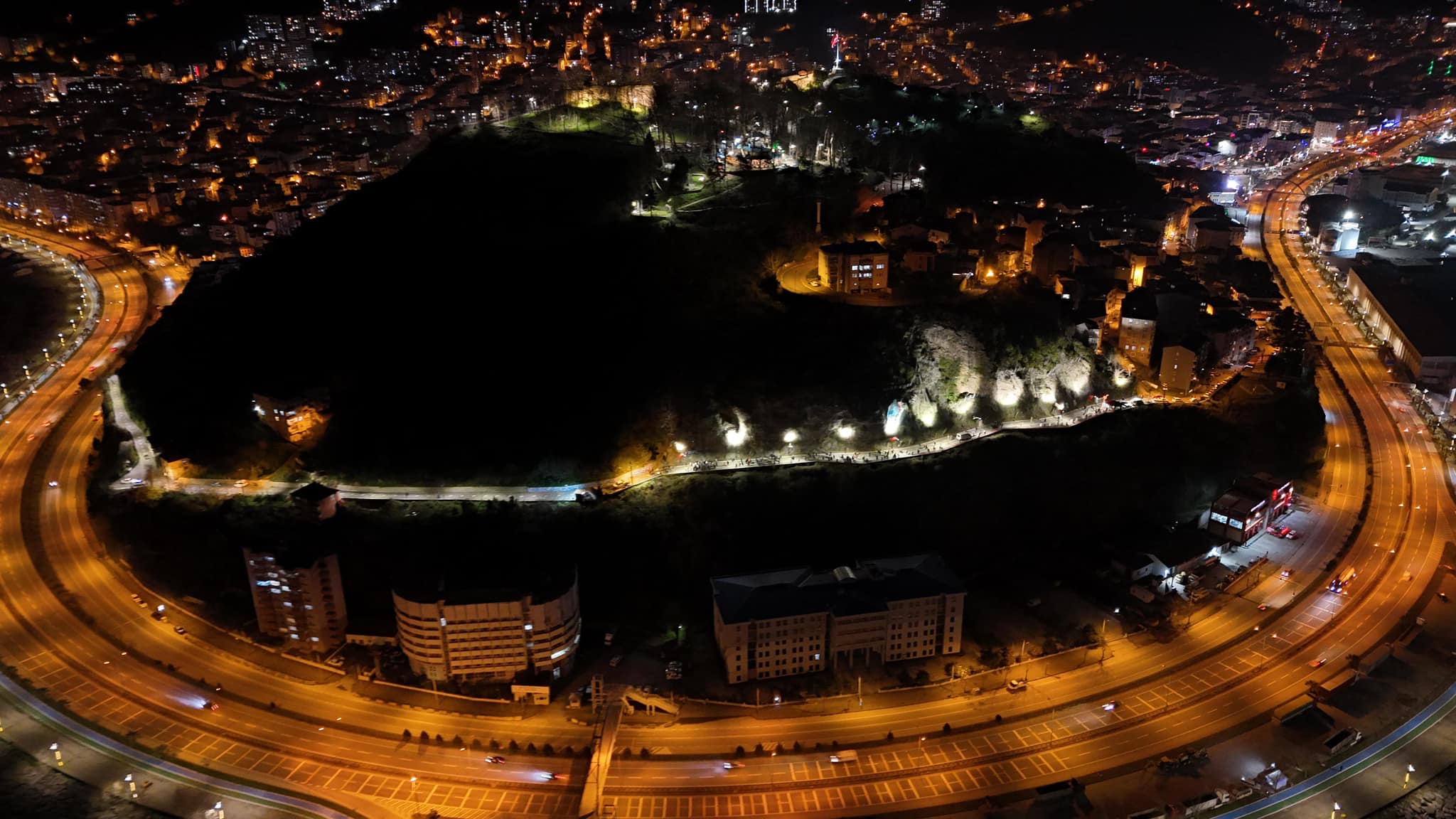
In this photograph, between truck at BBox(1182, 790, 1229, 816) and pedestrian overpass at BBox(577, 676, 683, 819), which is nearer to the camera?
pedestrian overpass at BBox(577, 676, 683, 819)

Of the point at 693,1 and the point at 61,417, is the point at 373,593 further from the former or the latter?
the point at 693,1

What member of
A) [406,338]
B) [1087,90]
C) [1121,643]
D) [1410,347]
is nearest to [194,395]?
[406,338]

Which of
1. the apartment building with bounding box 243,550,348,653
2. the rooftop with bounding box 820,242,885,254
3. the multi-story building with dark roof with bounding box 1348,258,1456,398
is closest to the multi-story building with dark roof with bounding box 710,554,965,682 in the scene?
the apartment building with bounding box 243,550,348,653

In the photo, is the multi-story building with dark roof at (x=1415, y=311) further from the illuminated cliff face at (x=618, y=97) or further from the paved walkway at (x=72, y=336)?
the paved walkway at (x=72, y=336)

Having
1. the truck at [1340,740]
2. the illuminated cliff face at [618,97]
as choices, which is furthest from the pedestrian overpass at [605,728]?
the illuminated cliff face at [618,97]

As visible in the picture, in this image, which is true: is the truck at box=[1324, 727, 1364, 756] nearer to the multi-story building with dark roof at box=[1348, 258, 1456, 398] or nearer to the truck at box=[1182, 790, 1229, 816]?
the truck at box=[1182, 790, 1229, 816]
